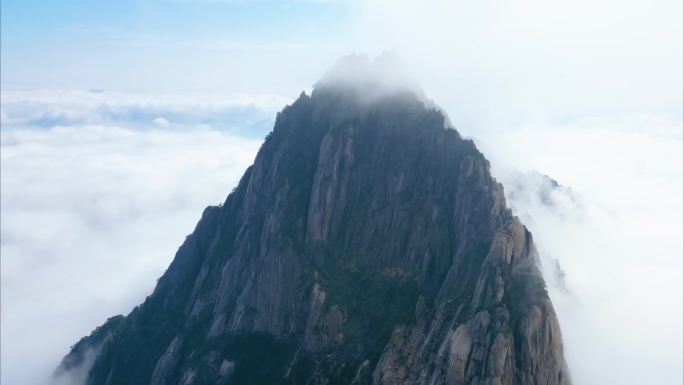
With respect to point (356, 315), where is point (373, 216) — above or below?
above

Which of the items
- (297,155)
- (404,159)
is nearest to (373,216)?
(404,159)

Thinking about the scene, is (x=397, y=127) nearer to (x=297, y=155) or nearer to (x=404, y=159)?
(x=404, y=159)

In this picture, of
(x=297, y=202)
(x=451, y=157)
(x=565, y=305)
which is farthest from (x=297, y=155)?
(x=565, y=305)

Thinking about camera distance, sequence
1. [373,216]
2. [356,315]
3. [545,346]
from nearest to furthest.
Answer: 1. [545,346]
2. [356,315]
3. [373,216]

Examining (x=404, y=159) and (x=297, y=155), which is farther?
(x=297, y=155)

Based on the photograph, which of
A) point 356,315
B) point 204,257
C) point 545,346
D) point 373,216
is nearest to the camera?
point 545,346

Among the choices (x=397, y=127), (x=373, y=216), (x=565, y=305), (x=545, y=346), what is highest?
(x=397, y=127)

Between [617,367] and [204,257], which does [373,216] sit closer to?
[204,257]
